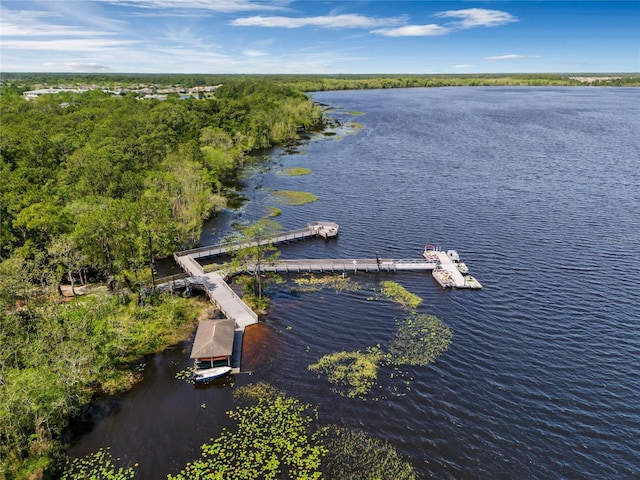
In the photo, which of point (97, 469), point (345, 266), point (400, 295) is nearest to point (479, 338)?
point (400, 295)

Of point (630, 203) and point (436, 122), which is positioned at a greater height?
point (436, 122)

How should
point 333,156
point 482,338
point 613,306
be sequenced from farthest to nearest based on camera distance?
point 333,156 < point 613,306 < point 482,338

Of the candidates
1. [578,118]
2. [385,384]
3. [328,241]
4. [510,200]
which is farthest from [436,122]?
[385,384]

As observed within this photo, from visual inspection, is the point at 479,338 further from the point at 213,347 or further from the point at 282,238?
the point at 282,238

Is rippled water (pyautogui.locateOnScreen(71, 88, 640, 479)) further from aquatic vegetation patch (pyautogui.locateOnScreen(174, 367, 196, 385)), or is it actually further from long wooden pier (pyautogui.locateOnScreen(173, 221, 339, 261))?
long wooden pier (pyautogui.locateOnScreen(173, 221, 339, 261))

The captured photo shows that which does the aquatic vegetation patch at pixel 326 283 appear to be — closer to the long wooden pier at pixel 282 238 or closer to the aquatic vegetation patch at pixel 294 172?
the long wooden pier at pixel 282 238

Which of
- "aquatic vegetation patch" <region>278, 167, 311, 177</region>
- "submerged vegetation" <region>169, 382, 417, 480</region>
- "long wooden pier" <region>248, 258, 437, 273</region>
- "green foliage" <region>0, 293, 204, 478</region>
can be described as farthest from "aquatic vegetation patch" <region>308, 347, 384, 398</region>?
"aquatic vegetation patch" <region>278, 167, 311, 177</region>

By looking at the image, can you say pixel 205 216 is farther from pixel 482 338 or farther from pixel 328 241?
pixel 482 338
